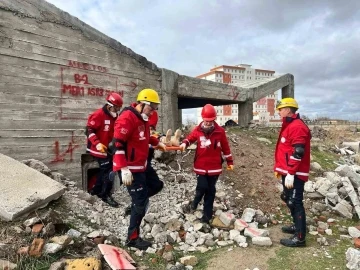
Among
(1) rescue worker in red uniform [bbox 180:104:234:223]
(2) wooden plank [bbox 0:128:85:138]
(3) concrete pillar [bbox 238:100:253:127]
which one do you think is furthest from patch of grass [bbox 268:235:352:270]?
(3) concrete pillar [bbox 238:100:253:127]

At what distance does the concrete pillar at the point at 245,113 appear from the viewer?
38.5ft

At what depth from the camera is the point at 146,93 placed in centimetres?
411

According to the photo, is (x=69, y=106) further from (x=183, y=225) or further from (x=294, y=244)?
(x=294, y=244)

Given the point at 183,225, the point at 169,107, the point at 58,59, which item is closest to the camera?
the point at 183,225

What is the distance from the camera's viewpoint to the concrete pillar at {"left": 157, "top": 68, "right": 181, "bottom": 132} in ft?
27.2

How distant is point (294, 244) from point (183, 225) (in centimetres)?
156

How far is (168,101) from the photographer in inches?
331

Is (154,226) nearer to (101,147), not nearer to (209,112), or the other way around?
(101,147)

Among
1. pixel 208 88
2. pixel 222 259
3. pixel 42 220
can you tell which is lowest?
pixel 222 259

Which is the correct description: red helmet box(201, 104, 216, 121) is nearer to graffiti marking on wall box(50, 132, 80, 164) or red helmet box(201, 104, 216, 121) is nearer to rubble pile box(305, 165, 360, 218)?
rubble pile box(305, 165, 360, 218)

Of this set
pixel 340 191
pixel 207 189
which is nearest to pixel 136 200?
pixel 207 189

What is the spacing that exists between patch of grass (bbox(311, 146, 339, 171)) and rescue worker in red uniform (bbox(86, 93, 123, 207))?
5768mm

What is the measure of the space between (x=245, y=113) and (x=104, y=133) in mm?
7243

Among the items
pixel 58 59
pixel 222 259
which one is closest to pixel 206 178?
pixel 222 259
